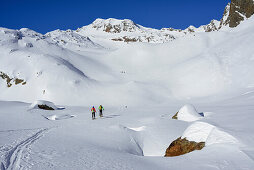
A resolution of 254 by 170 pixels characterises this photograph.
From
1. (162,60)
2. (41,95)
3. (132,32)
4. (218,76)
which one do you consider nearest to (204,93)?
(218,76)

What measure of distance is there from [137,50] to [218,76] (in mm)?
30524

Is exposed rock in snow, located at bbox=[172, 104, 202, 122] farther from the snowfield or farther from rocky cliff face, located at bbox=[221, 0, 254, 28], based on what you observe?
rocky cliff face, located at bbox=[221, 0, 254, 28]

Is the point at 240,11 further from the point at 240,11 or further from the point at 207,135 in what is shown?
the point at 207,135

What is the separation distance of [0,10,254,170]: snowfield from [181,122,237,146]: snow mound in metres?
0.04

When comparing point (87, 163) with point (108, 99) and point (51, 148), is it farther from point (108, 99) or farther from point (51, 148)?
point (108, 99)

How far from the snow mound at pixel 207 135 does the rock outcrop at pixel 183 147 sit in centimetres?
19

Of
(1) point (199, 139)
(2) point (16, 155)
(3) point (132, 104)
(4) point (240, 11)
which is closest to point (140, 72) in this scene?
(3) point (132, 104)

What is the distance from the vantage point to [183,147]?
780 centimetres

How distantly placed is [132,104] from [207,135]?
25271 mm

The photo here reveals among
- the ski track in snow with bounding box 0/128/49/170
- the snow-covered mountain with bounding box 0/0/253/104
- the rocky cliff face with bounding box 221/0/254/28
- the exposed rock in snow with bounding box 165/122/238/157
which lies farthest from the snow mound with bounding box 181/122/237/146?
the rocky cliff face with bounding box 221/0/254/28

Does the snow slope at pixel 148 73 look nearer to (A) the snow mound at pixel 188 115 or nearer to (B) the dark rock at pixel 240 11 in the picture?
(B) the dark rock at pixel 240 11

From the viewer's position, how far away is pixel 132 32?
198m

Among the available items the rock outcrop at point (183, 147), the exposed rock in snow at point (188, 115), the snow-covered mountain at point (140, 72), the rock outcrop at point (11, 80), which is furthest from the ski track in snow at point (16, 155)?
the rock outcrop at point (11, 80)

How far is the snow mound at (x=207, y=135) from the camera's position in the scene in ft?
21.3
